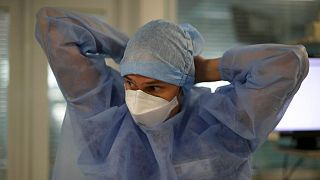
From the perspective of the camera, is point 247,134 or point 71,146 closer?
point 247,134

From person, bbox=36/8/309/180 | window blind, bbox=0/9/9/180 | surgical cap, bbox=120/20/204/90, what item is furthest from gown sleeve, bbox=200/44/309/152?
window blind, bbox=0/9/9/180

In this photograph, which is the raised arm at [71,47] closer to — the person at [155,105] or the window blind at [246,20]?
the person at [155,105]

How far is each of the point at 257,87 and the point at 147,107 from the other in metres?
0.29

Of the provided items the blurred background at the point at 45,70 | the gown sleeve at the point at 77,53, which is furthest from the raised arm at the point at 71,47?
the blurred background at the point at 45,70

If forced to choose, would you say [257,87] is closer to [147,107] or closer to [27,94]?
[147,107]

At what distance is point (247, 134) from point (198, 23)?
49.0 inches

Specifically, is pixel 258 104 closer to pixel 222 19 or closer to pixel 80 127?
pixel 80 127

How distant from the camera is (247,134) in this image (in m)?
0.89

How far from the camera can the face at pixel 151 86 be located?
0.92m

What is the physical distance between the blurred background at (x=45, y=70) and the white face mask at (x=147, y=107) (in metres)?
1.06

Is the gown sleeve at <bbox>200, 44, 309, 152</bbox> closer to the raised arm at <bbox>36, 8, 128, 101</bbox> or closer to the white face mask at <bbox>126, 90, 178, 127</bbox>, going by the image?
the white face mask at <bbox>126, 90, 178, 127</bbox>

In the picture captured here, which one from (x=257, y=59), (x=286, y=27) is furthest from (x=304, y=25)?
(x=257, y=59)

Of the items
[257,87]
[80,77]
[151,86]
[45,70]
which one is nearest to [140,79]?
[151,86]

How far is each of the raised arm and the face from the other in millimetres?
95
